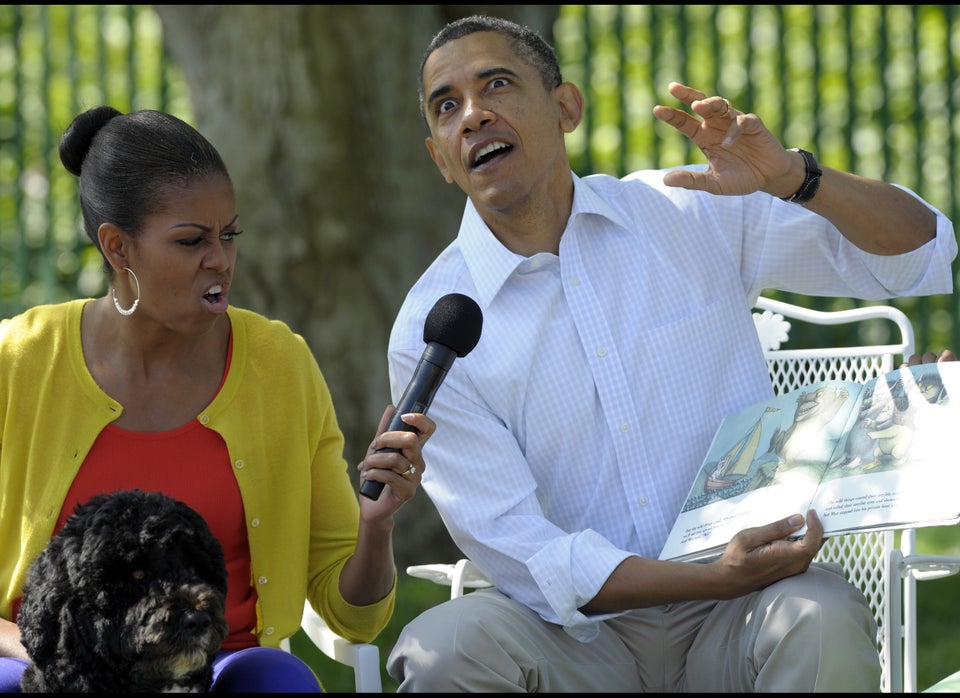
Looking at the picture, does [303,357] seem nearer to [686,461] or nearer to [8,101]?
[686,461]

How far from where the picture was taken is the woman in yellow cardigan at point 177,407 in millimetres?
3537

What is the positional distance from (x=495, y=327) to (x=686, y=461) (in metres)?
0.66

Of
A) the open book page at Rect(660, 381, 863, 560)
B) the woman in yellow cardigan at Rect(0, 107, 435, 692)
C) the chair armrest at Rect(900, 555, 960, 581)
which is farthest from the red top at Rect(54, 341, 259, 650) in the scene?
the chair armrest at Rect(900, 555, 960, 581)

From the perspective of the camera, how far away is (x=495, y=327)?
3818 millimetres

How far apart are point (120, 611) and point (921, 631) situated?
182 inches

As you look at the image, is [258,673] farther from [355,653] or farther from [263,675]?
[355,653]

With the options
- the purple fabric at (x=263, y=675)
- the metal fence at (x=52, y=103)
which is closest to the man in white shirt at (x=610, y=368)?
the purple fabric at (x=263, y=675)

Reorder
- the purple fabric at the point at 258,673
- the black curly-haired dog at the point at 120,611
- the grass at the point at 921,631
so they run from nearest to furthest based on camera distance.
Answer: the black curly-haired dog at the point at 120,611 < the purple fabric at the point at 258,673 < the grass at the point at 921,631

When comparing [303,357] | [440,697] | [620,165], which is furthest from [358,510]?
[620,165]

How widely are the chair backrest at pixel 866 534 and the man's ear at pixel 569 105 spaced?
897mm

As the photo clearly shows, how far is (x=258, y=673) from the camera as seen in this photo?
10.6 feet

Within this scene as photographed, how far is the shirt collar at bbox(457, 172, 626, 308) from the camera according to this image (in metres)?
→ 3.85

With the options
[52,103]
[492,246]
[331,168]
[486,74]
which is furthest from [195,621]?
[52,103]

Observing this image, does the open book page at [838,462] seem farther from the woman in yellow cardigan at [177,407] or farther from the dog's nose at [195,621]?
the dog's nose at [195,621]
